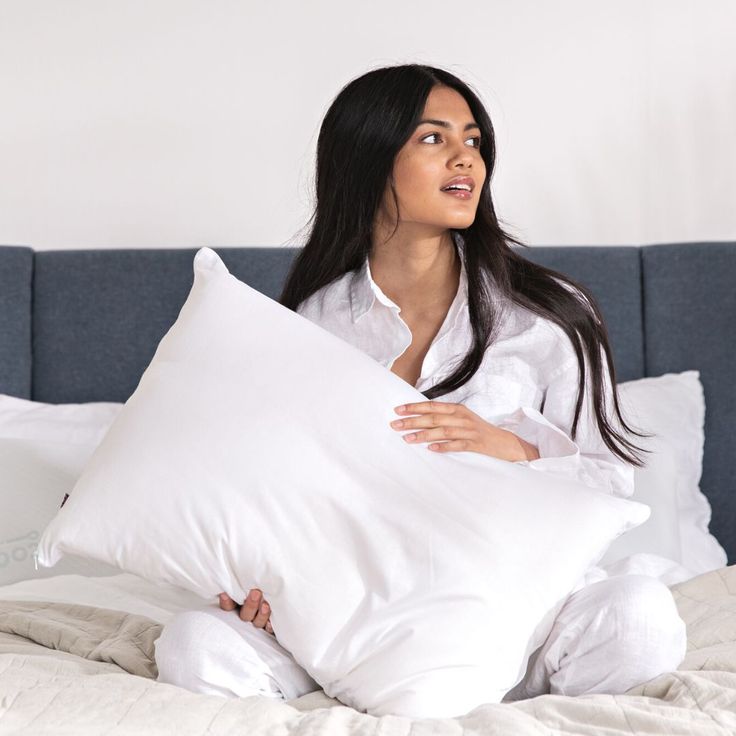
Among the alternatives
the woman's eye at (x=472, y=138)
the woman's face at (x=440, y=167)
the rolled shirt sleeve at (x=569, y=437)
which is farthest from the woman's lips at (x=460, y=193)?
the rolled shirt sleeve at (x=569, y=437)

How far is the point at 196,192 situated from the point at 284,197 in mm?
210

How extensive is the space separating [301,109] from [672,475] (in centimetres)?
119

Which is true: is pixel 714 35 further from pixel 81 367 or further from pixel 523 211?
pixel 81 367

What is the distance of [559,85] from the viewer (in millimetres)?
2574

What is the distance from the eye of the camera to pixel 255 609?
4.64ft

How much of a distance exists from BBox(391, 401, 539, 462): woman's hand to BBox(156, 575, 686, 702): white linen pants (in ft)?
0.77

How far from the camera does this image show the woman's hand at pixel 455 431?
140cm

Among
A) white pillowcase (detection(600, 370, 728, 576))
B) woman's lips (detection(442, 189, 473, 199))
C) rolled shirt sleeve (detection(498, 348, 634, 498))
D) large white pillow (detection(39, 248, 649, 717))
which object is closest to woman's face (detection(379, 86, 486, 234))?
woman's lips (detection(442, 189, 473, 199))

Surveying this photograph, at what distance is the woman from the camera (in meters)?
1.42

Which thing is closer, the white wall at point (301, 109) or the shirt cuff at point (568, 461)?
the shirt cuff at point (568, 461)

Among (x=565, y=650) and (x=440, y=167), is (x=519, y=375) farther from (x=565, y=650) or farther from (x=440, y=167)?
(x=565, y=650)

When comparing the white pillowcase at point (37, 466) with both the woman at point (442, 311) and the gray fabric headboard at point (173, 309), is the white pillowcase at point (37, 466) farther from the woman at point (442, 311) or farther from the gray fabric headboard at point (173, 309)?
the woman at point (442, 311)

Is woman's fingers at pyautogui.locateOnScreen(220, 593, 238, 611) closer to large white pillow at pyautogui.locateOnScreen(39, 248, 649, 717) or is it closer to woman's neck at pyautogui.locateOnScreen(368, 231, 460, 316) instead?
large white pillow at pyautogui.locateOnScreen(39, 248, 649, 717)

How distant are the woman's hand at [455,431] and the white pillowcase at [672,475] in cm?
49
